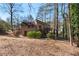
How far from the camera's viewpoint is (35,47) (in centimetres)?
314

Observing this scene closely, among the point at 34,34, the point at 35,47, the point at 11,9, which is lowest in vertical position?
the point at 35,47

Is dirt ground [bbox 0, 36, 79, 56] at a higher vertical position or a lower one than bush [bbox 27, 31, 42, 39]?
lower

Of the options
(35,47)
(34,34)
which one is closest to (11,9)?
(34,34)

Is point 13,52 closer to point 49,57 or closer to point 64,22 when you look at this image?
point 49,57

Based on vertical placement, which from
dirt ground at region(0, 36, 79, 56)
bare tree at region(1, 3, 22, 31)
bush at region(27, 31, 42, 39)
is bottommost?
dirt ground at region(0, 36, 79, 56)

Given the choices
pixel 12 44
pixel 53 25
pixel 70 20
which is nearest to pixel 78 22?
pixel 70 20

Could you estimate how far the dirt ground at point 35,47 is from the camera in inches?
122

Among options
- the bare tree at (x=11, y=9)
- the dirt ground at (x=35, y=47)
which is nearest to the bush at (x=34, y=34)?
the dirt ground at (x=35, y=47)

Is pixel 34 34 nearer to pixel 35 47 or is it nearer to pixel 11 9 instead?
pixel 35 47

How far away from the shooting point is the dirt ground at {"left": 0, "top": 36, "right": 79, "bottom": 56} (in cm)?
311

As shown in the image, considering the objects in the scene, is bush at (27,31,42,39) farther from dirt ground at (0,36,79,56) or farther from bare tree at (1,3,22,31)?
bare tree at (1,3,22,31)

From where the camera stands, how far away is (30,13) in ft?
10.3

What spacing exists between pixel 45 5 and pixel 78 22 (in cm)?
43

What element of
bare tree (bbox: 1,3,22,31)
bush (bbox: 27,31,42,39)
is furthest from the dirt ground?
bare tree (bbox: 1,3,22,31)
